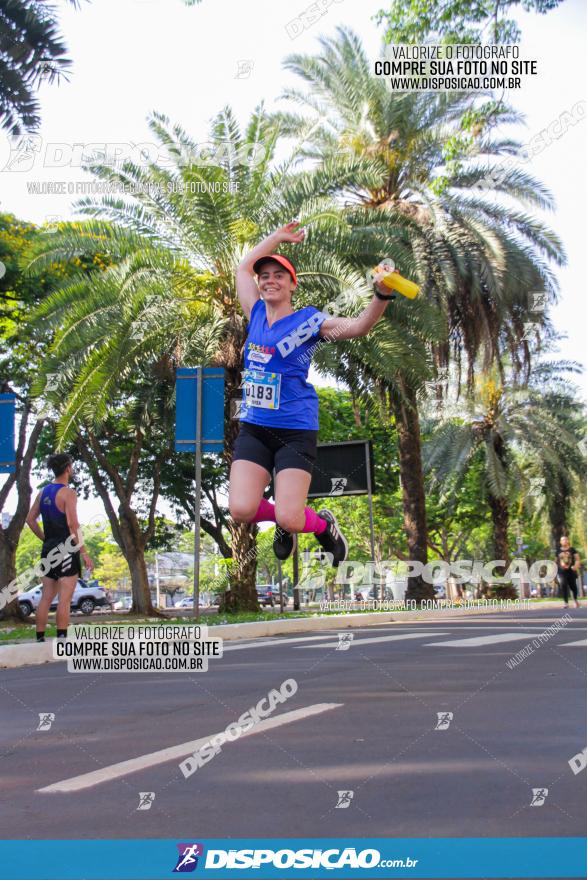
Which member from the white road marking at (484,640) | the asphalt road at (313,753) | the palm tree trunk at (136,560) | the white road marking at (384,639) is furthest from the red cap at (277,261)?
the palm tree trunk at (136,560)

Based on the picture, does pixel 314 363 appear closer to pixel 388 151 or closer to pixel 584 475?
pixel 388 151

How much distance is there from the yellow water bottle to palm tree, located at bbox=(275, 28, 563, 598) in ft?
53.7

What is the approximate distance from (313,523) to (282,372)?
3.21 feet

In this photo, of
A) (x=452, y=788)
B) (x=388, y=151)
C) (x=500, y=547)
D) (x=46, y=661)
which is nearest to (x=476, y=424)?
(x=500, y=547)

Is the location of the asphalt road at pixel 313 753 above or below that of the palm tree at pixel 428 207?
below

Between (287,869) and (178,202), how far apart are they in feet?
53.9

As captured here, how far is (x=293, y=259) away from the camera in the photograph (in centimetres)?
1742

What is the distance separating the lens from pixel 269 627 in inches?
542

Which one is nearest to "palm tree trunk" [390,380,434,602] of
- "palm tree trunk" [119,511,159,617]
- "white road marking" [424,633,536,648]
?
"palm tree trunk" [119,511,159,617]

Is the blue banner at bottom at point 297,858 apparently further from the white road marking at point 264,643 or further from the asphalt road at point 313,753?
the white road marking at point 264,643

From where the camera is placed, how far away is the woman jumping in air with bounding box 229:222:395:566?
219 inches

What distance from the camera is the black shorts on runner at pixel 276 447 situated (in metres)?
5.65

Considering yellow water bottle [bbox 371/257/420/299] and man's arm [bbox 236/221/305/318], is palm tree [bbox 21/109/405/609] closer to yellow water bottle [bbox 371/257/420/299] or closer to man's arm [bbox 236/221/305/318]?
man's arm [bbox 236/221/305/318]

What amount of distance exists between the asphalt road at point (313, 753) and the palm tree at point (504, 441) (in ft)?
88.8
